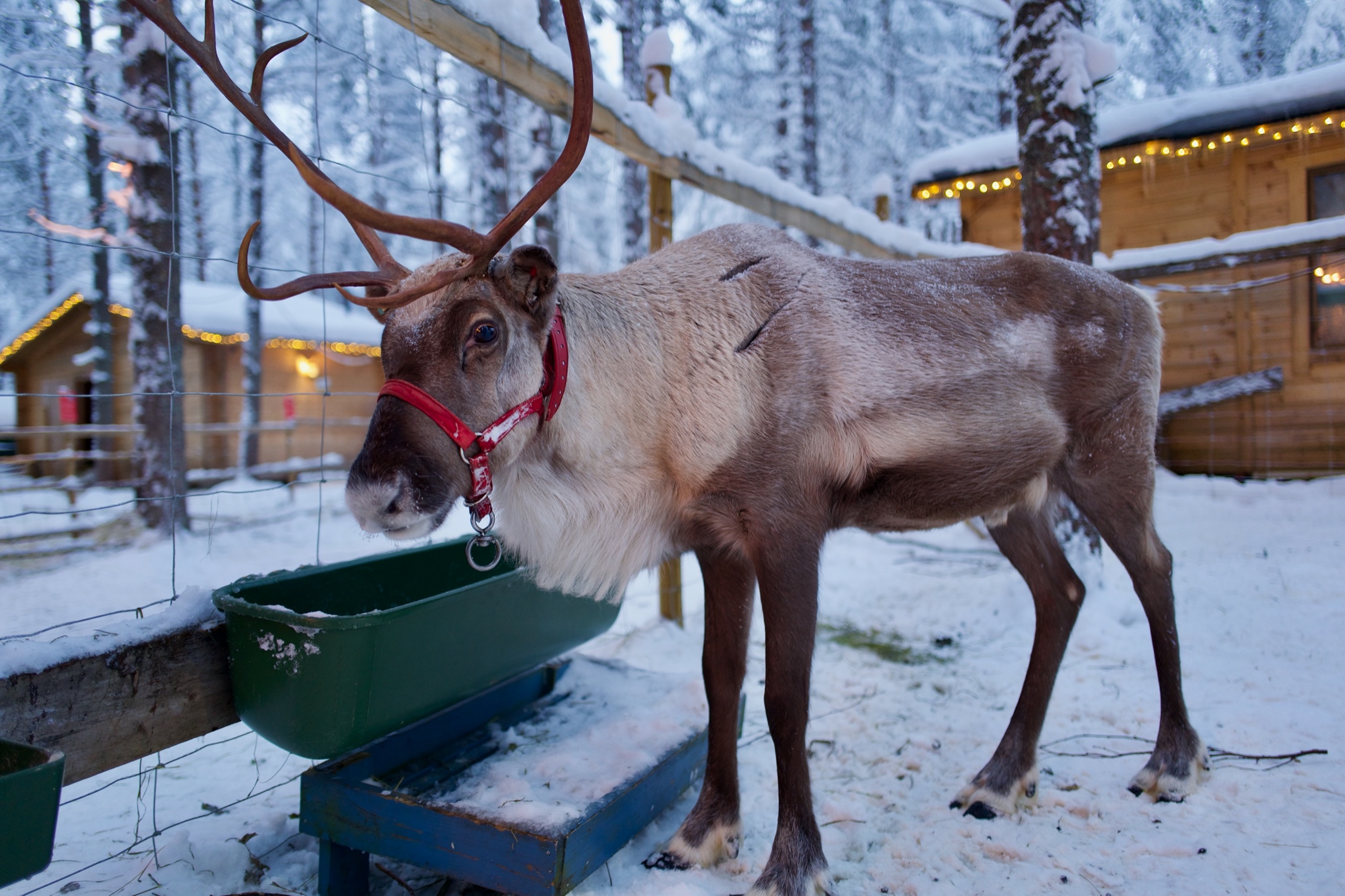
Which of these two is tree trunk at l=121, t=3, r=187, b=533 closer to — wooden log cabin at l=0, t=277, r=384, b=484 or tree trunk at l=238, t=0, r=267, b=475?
wooden log cabin at l=0, t=277, r=384, b=484

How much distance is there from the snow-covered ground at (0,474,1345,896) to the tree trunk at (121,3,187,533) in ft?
4.90

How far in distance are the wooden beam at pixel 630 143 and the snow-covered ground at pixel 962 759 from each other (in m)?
2.13

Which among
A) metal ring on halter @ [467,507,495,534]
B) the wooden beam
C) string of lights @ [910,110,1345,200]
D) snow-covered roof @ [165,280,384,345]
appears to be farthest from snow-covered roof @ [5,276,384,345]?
metal ring on halter @ [467,507,495,534]

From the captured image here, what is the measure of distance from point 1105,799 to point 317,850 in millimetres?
2654

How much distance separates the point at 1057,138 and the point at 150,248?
6.63 m

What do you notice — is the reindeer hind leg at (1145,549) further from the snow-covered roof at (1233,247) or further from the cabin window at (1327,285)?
the cabin window at (1327,285)

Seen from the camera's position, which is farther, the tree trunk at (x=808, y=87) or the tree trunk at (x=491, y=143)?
the tree trunk at (x=808, y=87)

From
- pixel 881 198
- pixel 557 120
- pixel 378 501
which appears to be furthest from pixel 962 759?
pixel 557 120

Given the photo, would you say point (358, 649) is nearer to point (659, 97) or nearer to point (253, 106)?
point (253, 106)

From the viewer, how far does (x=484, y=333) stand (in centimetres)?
191

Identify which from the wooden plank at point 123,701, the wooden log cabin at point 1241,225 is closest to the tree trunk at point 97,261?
the wooden plank at point 123,701

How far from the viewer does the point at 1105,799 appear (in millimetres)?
2541

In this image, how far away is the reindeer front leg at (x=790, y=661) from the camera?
211 centimetres

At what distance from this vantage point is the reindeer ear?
1.92 metres
